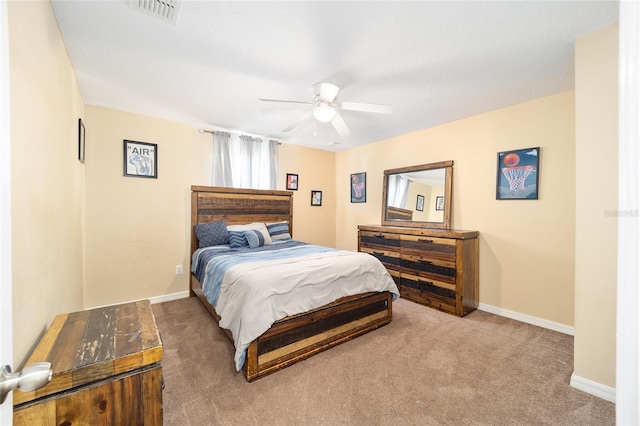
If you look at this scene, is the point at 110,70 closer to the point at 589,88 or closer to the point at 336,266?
the point at 336,266

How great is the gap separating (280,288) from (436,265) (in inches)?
84.3

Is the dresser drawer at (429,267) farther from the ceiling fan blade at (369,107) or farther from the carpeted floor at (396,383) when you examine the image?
the ceiling fan blade at (369,107)

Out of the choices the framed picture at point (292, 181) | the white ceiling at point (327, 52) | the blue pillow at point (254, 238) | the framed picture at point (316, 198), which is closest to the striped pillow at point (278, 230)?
the blue pillow at point (254, 238)

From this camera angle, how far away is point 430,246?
333cm

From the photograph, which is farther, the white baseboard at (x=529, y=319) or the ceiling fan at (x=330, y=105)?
the white baseboard at (x=529, y=319)

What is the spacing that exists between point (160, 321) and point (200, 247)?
1.00 metres

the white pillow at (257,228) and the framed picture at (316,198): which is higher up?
the framed picture at (316,198)

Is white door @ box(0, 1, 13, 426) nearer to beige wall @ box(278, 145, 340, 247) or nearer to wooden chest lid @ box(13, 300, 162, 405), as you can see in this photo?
wooden chest lid @ box(13, 300, 162, 405)

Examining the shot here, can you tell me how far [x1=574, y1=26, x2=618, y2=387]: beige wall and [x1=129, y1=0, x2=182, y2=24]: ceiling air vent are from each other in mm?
2761

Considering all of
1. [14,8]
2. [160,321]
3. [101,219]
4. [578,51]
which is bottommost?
[160,321]

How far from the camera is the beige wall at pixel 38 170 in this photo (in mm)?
992

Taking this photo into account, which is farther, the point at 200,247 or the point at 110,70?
the point at 200,247

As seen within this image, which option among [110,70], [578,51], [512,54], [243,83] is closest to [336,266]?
[243,83]

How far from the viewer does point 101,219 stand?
10.3 feet
